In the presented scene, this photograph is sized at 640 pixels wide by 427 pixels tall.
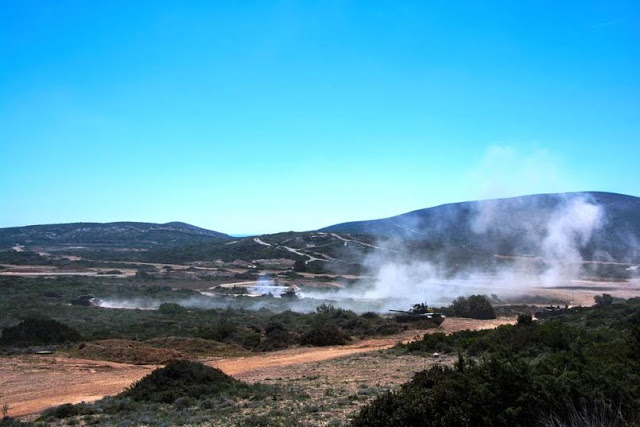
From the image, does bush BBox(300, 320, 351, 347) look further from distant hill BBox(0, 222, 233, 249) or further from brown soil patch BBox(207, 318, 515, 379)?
distant hill BBox(0, 222, 233, 249)

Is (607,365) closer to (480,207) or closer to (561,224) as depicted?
(561,224)

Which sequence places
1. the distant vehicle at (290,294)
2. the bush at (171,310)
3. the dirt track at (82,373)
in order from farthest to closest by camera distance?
1. the distant vehicle at (290,294)
2. the bush at (171,310)
3. the dirt track at (82,373)

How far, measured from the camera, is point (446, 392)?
266 inches

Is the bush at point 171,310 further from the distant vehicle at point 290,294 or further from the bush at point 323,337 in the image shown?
the bush at point 323,337

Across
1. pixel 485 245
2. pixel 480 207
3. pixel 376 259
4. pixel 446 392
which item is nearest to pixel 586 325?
pixel 446 392

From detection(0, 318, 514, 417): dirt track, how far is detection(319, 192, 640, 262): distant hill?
230 ft

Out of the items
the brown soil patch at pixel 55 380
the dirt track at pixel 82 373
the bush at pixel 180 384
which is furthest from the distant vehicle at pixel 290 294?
the bush at pixel 180 384

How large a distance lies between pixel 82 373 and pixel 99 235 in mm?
139731

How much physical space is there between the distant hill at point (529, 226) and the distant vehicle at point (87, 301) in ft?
197

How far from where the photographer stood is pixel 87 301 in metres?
41.2

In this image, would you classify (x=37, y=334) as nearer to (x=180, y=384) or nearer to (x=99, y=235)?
(x=180, y=384)

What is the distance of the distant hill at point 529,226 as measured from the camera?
3492 inches

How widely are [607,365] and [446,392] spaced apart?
8.72ft

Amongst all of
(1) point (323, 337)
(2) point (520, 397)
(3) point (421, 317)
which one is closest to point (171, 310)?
(1) point (323, 337)
